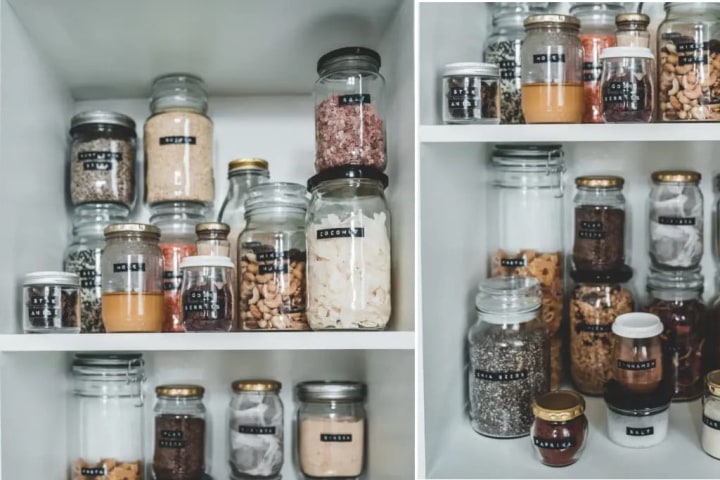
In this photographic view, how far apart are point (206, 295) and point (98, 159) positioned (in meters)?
0.34

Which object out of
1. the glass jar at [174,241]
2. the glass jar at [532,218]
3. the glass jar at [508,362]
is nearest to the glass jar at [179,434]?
the glass jar at [174,241]

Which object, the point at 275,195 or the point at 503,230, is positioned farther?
the point at 503,230

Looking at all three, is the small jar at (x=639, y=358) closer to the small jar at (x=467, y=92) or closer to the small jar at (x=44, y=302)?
the small jar at (x=467, y=92)

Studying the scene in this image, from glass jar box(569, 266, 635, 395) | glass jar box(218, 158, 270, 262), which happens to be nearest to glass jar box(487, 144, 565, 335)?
glass jar box(569, 266, 635, 395)

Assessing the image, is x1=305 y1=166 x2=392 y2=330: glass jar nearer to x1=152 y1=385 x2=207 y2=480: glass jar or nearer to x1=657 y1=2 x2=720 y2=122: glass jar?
x1=152 y1=385 x2=207 y2=480: glass jar

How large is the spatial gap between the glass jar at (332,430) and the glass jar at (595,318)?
360mm

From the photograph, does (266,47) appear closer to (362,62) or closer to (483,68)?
(362,62)

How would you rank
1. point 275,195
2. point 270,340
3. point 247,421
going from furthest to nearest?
point 247,421
point 275,195
point 270,340

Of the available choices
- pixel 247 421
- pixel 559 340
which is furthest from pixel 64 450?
pixel 559 340

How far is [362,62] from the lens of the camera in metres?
1.14

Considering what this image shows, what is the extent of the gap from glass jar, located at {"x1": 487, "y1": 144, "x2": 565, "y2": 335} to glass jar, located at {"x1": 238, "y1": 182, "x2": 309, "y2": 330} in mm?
347

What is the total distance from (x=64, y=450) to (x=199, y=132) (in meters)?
0.55

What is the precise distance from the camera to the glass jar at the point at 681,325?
1.26m

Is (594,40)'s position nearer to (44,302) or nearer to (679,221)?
(679,221)
